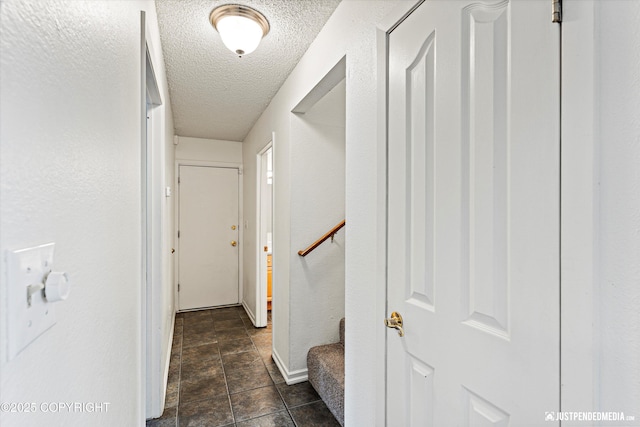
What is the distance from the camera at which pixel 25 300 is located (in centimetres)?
40

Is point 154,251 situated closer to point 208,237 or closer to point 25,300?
point 25,300

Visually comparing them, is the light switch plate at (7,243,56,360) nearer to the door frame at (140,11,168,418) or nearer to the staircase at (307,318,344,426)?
the door frame at (140,11,168,418)

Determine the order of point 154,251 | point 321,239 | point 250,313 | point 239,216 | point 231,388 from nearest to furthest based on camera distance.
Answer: point 154,251, point 231,388, point 321,239, point 250,313, point 239,216

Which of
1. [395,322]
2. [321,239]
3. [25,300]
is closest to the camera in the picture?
[25,300]

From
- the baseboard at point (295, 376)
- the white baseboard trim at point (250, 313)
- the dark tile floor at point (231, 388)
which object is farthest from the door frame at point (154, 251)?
the white baseboard trim at point (250, 313)

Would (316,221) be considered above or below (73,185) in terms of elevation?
below

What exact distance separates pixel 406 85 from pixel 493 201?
0.55m

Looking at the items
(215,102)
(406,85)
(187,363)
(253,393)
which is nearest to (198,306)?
(187,363)

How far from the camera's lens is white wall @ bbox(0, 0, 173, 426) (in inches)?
15.2

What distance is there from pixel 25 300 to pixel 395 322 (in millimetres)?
1049

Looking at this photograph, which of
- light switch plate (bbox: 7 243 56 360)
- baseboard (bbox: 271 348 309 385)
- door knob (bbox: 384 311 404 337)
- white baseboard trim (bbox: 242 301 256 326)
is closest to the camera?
light switch plate (bbox: 7 243 56 360)

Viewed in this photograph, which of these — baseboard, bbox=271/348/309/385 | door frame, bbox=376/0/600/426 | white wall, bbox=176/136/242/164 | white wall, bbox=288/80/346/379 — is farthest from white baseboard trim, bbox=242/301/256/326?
door frame, bbox=376/0/600/426

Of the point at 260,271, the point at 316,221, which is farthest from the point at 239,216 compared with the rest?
the point at 316,221

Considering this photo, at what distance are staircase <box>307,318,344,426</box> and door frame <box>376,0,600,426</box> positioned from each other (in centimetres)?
143
